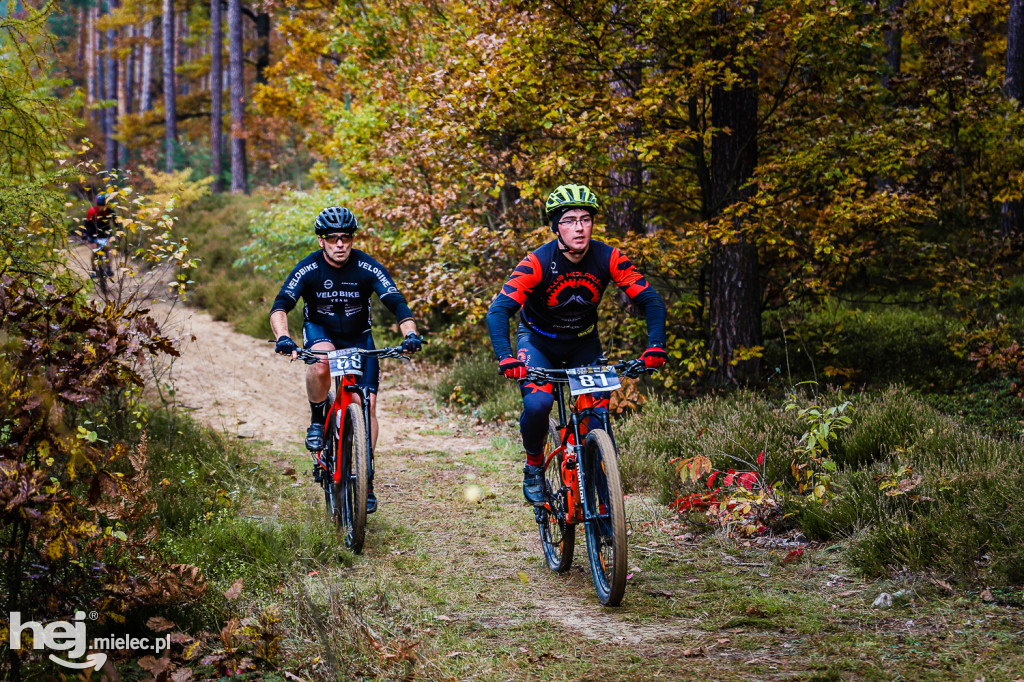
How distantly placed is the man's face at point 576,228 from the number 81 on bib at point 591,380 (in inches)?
32.8

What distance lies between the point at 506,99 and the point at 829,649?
7001mm

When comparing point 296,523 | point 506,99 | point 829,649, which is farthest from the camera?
point 506,99

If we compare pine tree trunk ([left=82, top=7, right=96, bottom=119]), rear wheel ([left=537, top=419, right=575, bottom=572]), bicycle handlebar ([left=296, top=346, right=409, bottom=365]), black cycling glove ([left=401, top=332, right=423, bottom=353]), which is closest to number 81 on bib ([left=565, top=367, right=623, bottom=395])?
rear wheel ([left=537, top=419, right=575, bottom=572])

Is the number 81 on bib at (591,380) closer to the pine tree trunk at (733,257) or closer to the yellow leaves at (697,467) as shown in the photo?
the yellow leaves at (697,467)

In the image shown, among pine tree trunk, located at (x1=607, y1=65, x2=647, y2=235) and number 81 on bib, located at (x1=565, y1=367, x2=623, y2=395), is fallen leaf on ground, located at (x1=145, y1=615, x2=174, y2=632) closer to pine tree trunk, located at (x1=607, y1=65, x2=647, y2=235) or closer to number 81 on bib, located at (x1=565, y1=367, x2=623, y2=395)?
number 81 on bib, located at (x1=565, y1=367, x2=623, y2=395)

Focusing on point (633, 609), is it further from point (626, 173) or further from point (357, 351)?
point (626, 173)

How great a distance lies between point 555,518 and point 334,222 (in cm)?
287

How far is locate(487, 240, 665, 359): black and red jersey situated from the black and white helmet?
1.73 m

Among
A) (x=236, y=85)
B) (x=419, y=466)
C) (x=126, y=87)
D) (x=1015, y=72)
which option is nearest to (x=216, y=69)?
(x=236, y=85)

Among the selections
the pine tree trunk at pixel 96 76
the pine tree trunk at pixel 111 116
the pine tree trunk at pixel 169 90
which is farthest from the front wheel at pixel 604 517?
the pine tree trunk at pixel 96 76

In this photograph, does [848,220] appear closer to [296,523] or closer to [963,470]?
[963,470]

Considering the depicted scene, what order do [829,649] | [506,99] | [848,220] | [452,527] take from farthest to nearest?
[506,99] < [848,220] < [452,527] < [829,649]

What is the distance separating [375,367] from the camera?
596cm

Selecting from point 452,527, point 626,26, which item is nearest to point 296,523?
point 452,527
